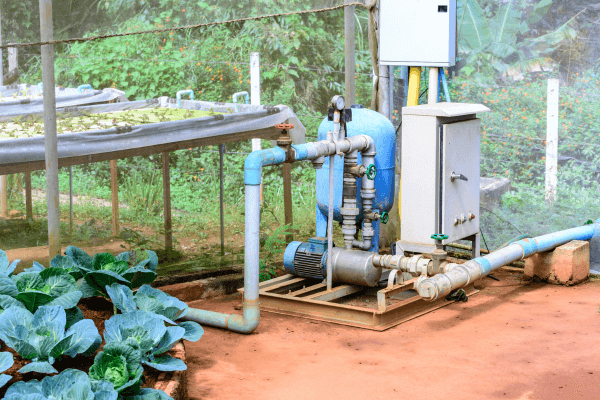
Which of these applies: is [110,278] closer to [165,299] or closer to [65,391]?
[165,299]

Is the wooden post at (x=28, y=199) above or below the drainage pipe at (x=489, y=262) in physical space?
above


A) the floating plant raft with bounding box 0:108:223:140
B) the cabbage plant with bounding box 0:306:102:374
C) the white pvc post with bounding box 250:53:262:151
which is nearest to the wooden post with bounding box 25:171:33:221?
the floating plant raft with bounding box 0:108:223:140

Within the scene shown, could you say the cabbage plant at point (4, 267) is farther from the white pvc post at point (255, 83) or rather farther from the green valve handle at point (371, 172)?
the white pvc post at point (255, 83)

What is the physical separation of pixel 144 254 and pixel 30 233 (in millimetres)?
1016

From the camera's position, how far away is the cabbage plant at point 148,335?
3.44m

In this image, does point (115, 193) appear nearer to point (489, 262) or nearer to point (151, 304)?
point (151, 304)

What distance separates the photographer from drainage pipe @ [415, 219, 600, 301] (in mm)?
4523

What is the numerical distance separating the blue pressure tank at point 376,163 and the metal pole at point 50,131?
1.90 metres

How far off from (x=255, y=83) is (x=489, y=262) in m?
2.50

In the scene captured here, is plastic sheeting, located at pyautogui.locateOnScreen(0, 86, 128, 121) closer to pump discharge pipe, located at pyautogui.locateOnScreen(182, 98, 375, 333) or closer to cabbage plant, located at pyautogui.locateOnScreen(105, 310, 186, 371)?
pump discharge pipe, located at pyautogui.locateOnScreen(182, 98, 375, 333)

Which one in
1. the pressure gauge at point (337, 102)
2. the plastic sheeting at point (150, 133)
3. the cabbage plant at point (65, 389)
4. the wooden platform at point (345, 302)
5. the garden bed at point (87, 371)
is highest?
the pressure gauge at point (337, 102)

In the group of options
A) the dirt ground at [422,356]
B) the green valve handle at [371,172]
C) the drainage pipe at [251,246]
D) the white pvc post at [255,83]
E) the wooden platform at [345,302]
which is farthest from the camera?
the white pvc post at [255,83]

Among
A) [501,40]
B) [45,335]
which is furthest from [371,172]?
[45,335]

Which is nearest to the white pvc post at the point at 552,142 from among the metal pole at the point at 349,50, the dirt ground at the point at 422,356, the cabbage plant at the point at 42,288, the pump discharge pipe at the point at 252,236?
the dirt ground at the point at 422,356
